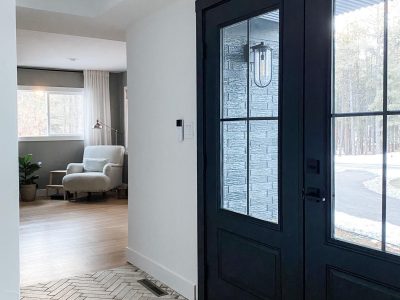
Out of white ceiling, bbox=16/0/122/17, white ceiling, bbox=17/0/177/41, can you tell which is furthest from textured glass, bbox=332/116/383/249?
white ceiling, bbox=16/0/122/17

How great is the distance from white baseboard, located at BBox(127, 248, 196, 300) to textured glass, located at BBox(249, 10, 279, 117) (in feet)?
4.71

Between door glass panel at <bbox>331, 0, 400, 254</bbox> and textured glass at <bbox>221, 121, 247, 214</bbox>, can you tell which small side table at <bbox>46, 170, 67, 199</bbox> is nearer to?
textured glass at <bbox>221, 121, 247, 214</bbox>

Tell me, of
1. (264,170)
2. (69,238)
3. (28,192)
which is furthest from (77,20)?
(28,192)

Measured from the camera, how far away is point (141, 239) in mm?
3699

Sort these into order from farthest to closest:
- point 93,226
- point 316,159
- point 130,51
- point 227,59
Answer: point 93,226
point 130,51
point 227,59
point 316,159

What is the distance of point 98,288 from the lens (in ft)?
10.5

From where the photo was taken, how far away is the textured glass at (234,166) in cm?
245

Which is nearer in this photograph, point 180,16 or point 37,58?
point 180,16

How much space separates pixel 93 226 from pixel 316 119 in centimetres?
412

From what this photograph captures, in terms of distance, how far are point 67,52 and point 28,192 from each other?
2672mm

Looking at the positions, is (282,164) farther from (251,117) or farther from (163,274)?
(163,274)

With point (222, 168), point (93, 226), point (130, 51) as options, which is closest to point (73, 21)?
point (130, 51)

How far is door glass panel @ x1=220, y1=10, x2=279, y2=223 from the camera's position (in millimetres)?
2229

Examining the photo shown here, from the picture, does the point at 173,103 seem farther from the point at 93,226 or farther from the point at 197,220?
the point at 93,226
